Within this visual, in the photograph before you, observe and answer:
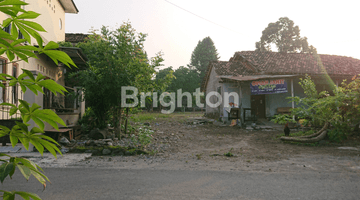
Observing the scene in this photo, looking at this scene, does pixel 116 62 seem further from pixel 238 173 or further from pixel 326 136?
pixel 326 136

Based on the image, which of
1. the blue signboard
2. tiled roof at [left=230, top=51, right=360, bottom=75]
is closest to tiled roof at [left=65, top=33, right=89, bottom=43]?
tiled roof at [left=230, top=51, right=360, bottom=75]

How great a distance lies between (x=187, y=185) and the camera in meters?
3.73

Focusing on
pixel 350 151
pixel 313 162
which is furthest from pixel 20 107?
pixel 350 151

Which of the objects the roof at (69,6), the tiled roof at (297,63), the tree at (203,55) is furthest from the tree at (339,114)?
the tree at (203,55)

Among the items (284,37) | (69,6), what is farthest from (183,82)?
(69,6)

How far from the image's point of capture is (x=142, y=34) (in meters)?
8.34

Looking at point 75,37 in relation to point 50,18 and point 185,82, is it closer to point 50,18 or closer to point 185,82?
point 50,18

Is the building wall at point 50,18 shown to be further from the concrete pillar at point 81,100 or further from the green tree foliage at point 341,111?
the green tree foliage at point 341,111

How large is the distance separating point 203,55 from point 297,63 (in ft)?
100

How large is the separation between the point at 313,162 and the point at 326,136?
3.85 metres

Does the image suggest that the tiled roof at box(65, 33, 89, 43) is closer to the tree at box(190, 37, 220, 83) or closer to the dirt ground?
the dirt ground

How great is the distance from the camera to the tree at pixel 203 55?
4669 cm

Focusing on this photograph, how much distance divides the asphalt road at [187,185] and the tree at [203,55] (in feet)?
137

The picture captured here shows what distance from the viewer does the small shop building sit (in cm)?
1448
